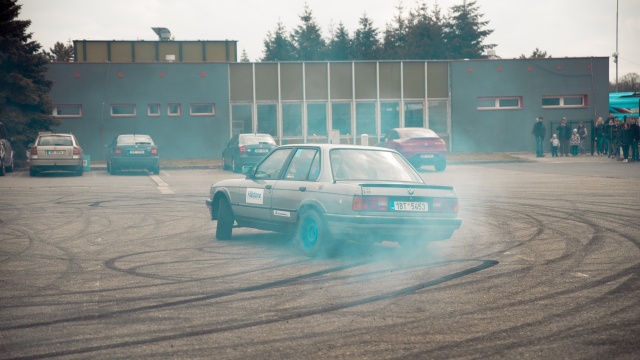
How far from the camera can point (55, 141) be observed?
102 ft

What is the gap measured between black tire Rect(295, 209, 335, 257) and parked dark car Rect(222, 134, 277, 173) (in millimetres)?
21297

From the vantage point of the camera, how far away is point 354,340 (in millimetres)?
6195

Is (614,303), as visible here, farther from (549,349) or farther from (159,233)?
(159,233)

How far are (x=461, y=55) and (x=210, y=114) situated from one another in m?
45.3

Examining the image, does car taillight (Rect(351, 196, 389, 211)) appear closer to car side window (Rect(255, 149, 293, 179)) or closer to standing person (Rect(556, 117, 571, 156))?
car side window (Rect(255, 149, 293, 179))

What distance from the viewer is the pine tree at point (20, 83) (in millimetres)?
37344

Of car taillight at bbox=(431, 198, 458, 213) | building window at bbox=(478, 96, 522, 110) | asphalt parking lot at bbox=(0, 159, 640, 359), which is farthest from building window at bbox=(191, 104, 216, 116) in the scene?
car taillight at bbox=(431, 198, 458, 213)

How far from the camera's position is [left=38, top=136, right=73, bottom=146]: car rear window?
3109 centimetres

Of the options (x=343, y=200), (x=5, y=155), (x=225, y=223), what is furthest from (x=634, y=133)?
(x=343, y=200)

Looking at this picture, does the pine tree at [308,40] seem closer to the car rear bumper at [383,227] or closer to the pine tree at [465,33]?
the pine tree at [465,33]

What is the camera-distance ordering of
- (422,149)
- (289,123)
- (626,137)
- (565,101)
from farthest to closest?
1. (565,101)
2. (289,123)
3. (626,137)
4. (422,149)

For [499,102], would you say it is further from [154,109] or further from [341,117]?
[154,109]

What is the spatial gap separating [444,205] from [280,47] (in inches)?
3303

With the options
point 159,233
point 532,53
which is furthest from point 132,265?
point 532,53
